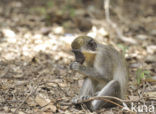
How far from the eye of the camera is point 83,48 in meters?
5.59

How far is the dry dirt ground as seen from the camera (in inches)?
220

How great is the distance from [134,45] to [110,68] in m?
4.22

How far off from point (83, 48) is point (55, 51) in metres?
3.09

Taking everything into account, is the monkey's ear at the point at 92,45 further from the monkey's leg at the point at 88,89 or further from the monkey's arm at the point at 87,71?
the monkey's leg at the point at 88,89

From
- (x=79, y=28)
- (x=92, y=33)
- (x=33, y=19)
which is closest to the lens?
(x=92, y=33)

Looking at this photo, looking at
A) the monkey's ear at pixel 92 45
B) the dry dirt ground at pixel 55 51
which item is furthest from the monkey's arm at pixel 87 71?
the dry dirt ground at pixel 55 51

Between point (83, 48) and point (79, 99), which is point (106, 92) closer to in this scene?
point (79, 99)

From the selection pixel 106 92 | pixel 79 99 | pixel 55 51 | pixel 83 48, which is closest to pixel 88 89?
pixel 79 99

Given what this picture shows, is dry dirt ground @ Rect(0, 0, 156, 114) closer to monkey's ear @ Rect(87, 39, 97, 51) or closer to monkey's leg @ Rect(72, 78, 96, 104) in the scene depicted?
monkey's leg @ Rect(72, 78, 96, 104)

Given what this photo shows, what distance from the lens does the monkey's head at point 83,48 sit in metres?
5.53

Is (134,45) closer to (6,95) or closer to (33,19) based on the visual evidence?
(33,19)

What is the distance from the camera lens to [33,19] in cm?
1133

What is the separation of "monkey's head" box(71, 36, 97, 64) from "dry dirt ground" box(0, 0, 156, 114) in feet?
2.98

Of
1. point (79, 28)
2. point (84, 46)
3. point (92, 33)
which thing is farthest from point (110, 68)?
point (79, 28)
